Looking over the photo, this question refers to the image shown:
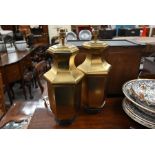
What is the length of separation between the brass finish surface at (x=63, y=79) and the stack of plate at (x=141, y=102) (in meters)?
0.17

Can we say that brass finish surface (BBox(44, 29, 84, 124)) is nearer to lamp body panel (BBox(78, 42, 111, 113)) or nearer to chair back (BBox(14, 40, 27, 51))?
lamp body panel (BBox(78, 42, 111, 113))

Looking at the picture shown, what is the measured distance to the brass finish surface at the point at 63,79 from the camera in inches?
16.6

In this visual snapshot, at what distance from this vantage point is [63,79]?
1.39 ft

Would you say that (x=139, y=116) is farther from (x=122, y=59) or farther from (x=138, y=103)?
(x=122, y=59)

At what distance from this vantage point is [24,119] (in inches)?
33.4

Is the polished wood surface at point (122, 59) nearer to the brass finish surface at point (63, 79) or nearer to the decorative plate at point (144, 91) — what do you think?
the decorative plate at point (144, 91)

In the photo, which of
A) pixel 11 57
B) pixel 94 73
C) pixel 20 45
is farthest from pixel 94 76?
pixel 20 45

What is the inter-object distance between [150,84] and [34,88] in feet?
8.65

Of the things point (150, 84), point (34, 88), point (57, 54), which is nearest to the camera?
point (57, 54)

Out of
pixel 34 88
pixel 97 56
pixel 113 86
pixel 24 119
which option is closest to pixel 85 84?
pixel 97 56

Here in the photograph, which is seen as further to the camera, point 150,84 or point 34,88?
point 34,88
